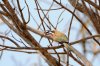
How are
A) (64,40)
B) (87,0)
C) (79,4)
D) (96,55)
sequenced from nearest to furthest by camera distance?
(64,40) < (87,0) < (79,4) < (96,55)

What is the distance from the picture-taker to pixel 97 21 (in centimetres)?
117

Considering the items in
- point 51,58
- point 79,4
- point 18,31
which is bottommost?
point 51,58

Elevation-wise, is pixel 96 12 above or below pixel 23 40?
above

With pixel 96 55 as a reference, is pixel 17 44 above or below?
below

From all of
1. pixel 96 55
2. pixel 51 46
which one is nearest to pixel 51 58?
pixel 51 46

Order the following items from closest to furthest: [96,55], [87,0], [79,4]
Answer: [87,0] < [79,4] < [96,55]

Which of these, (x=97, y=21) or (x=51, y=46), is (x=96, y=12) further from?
(x=51, y=46)

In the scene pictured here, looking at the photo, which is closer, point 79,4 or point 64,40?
point 64,40

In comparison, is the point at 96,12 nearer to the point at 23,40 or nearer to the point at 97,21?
the point at 97,21

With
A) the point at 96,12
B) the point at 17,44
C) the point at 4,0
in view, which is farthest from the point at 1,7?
the point at 96,12

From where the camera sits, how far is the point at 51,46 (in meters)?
1.04

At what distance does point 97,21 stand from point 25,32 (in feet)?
0.97

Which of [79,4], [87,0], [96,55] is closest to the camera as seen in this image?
[87,0]

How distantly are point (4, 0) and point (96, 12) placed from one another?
0.42m
